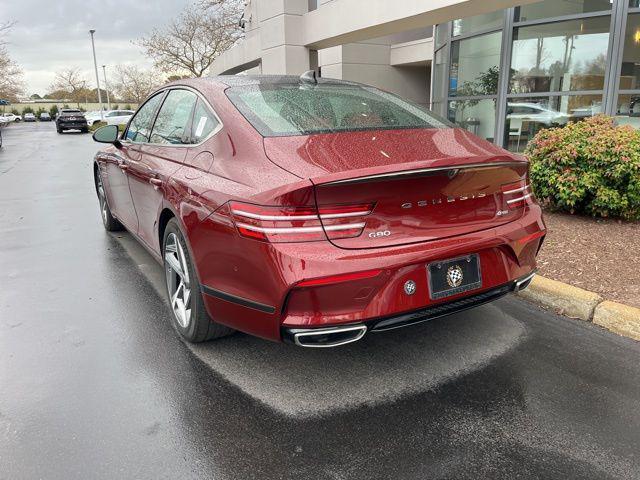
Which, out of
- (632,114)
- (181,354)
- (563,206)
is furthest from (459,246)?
(632,114)

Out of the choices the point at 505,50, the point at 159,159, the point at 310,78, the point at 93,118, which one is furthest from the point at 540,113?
the point at 93,118

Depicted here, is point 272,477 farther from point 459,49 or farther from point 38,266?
point 459,49

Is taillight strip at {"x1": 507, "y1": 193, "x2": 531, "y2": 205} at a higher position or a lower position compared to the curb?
higher

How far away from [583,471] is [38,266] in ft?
15.7

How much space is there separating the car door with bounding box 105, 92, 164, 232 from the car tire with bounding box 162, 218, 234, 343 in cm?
112

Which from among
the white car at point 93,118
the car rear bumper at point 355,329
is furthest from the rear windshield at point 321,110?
the white car at point 93,118

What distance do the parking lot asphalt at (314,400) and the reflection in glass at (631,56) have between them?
7.26 m

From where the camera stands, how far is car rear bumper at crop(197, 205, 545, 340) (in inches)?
89.9

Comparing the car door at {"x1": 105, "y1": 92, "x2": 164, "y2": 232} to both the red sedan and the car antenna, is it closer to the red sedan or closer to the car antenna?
the red sedan

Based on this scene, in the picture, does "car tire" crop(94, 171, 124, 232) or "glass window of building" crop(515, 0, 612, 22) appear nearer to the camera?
"car tire" crop(94, 171, 124, 232)

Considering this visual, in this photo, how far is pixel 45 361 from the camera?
312 centimetres

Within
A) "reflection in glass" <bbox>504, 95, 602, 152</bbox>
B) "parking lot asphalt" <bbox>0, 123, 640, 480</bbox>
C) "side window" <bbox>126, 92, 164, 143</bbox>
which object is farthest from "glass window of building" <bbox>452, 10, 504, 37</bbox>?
"parking lot asphalt" <bbox>0, 123, 640, 480</bbox>

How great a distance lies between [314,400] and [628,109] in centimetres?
909

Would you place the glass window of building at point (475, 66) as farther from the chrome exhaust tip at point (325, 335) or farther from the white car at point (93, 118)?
the white car at point (93, 118)
